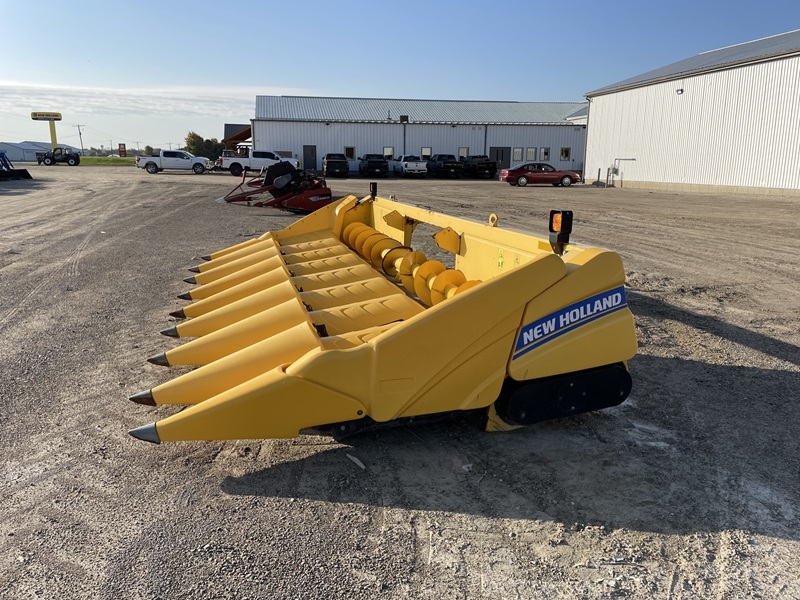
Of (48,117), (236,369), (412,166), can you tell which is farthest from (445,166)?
(48,117)

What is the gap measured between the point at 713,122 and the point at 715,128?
0.33 metres

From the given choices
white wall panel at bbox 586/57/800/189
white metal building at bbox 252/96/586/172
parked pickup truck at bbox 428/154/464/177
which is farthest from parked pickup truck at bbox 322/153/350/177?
white wall panel at bbox 586/57/800/189

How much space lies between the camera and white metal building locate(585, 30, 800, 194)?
2392 centimetres

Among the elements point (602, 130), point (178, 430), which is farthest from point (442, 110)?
point (178, 430)

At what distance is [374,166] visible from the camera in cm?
3984

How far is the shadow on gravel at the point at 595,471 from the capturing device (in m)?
2.60

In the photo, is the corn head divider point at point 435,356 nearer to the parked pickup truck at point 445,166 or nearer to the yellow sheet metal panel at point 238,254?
the yellow sheet metal panel at point 238,254

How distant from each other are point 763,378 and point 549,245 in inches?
81.2

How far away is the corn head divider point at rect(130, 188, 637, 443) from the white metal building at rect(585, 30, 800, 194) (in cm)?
2483

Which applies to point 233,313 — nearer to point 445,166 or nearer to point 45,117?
point 445,166

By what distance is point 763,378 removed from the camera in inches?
163

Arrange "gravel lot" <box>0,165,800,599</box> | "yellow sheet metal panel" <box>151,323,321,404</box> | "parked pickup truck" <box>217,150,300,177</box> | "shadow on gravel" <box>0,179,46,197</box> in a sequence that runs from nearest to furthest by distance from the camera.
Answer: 1. "gravel lot" <box>0,165,800,599</box>
2. "yellow sheet metal panel" <box>151,323,321,404</box>
3. "shadow on gravel" <box>0,179,46,197</box>
4. "parked pickup truck" <box>217,150,300,177</box>

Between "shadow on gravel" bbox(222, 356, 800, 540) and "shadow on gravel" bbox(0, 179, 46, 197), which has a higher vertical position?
"shadow on gravel" bbox(0, 179, 46, 197)

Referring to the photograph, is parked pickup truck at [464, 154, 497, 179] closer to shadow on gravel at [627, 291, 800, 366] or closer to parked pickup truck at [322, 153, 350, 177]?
parked pickup truck at [322, 153, 350, 177]
